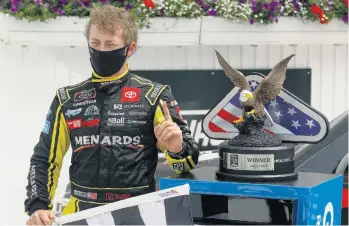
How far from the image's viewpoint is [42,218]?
2.74 m

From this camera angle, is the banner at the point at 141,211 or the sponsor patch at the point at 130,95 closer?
the banner at the point at 141,211

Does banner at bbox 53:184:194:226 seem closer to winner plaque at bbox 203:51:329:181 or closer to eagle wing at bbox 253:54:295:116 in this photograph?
winner plaque at bbox 203:51:329:181

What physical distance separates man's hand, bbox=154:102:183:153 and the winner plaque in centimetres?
19

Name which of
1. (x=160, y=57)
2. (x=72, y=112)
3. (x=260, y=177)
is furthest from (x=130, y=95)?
(x=160, y=57)

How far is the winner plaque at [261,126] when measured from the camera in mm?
2646

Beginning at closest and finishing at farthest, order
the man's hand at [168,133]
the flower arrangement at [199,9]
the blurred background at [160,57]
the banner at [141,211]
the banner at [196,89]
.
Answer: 1. the banner at [141,211]
2. the man's hand at [168,133]
3. the flower arrangement at [199,9]
4. the blurred background at [160,57]
5. the banner at [196,89]

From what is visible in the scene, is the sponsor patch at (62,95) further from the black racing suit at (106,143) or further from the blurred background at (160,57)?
the blurred background at (160,57)

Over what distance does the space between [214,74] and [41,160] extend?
375cm

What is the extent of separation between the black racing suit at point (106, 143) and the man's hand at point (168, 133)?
0.12m

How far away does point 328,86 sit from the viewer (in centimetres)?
675

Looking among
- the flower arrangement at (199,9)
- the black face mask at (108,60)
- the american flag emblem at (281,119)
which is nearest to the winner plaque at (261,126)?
the american flag emblem at (281,119)

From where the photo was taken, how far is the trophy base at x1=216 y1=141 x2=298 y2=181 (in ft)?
8.64

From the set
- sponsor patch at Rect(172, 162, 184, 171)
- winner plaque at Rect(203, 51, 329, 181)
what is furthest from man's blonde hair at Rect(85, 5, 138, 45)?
sponsor patch at Rect(172, 162, 184, 171)

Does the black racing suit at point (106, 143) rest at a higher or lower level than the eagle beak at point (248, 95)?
lower
